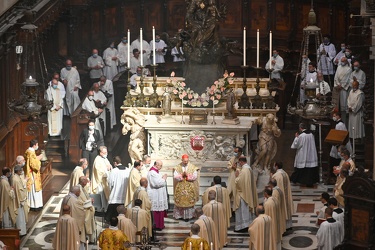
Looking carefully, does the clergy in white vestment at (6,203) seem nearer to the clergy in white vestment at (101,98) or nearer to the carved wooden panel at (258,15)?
the clergy in white vestment at (101,98)

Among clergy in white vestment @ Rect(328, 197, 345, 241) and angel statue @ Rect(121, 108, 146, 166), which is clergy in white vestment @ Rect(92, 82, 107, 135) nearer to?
angel statue @ Rect(121, 108, 146, 166)

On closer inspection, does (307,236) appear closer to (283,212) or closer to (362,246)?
(283,212)

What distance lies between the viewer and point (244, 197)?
87.8ft

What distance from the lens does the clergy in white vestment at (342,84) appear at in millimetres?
33719

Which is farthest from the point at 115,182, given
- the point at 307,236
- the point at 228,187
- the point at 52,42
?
the point at 52,42

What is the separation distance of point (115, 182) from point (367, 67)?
26.2ft

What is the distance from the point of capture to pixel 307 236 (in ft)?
87.4

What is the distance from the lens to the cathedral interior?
26172 millimetres

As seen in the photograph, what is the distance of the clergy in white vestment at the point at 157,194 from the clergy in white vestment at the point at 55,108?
6.22 m

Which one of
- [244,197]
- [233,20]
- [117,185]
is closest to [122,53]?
[233,20]

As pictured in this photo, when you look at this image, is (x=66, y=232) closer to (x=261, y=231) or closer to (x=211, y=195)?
(x=211, y=195)

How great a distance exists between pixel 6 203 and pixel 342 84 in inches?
435

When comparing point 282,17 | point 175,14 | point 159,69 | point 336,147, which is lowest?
point 336,147

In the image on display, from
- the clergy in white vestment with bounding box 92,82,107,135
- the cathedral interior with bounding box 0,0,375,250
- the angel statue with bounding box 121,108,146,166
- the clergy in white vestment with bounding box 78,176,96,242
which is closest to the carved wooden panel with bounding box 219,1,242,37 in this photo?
the cathedral interior with bounding box 0,0,375,250
